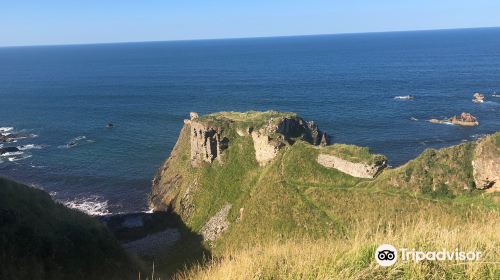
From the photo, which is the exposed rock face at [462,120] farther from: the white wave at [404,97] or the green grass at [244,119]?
the green grass at [244,119]

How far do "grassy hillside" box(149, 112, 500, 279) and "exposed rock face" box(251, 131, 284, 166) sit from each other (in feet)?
2.83

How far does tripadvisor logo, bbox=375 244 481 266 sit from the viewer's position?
763 centimetres

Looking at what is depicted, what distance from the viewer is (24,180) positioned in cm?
7325

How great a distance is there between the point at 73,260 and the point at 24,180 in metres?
57.4

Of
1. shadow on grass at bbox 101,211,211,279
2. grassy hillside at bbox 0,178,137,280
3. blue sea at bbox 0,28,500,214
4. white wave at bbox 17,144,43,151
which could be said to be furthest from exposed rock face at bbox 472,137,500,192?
white wave at bbox 17,144,43,151

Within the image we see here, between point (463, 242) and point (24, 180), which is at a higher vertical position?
point (463, 242)

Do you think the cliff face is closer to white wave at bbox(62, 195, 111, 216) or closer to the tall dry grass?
white wave at bbox(62, 195, 111, 216)

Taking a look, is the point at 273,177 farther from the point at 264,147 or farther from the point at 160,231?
the point at 160,231

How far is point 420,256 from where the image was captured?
305 inches

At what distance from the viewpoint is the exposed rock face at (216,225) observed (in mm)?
48000

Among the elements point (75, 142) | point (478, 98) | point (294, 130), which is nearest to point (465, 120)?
→ point (478, 98)

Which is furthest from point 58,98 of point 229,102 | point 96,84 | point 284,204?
point 284,204

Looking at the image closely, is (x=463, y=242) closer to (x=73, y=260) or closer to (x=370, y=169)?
(x=73, y=260)

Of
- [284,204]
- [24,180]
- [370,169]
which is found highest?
[370,169]
